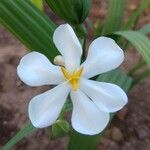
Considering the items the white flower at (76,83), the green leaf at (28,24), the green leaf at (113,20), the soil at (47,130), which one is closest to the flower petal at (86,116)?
the white flower at (76,83)

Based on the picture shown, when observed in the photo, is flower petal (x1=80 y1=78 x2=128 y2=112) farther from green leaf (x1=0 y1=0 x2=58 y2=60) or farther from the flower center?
green leaf (x1=0 y1=0 x2=58 y2=60)

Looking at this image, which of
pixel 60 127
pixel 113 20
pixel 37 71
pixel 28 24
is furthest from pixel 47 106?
pixel 113 20

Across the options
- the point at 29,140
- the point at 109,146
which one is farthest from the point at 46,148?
the point at 109,146

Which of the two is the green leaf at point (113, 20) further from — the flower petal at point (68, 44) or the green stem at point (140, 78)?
the flower petal at point (68, 44)

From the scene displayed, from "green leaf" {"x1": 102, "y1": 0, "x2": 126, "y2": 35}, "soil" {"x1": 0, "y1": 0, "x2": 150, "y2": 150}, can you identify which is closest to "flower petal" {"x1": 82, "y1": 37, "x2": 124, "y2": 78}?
"green leaf" {"x1": 102, "y1": 0, "x2": 126, "y2": 35}

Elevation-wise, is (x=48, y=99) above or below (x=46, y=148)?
above

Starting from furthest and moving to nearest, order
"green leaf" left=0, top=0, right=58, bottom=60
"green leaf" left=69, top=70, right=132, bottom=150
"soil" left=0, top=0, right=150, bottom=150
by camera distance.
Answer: "soil" left=0, top=0, right=150, bottom=150 < "green leaf" left=69, top=70, right=132, bottom=150 < "green leaf" left=0, top=0, right=58, bottom=60

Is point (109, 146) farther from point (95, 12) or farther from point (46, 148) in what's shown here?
point (95, 12)

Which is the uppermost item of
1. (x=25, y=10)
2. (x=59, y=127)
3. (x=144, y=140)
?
(x=25, y=10)

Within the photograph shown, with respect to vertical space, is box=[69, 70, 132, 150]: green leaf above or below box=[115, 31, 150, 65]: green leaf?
below
